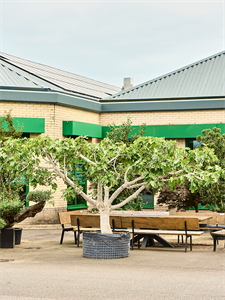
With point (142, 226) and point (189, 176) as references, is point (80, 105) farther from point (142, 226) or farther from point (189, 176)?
point (189, 176)

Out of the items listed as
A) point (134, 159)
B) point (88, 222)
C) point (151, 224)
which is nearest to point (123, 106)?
point (88, 222)

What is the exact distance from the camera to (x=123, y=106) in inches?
787

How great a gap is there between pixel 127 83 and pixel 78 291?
2848 centimetres

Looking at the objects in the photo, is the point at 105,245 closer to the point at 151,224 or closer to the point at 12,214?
the point at 151,224

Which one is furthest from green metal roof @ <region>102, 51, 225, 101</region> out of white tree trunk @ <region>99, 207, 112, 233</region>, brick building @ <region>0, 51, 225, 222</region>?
white tree trunk @ <region>99, 207, 112, 233</region>

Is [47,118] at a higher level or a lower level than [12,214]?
higher

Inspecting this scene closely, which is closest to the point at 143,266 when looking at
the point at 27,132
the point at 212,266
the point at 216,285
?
the point at 212,266

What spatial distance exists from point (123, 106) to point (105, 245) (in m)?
11.1

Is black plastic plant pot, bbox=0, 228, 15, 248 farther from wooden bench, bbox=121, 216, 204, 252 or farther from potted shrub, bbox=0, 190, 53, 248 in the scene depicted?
wooden bench, bbox=121, 216, 204, 252

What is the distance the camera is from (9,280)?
24.9 ft

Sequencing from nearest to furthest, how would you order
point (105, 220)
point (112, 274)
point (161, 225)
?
1. point (112, 274)
2. point (105, 220)
3. point (161, 225)

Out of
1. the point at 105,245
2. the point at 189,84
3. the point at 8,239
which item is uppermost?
the point at 189,84

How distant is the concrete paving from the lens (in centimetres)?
665

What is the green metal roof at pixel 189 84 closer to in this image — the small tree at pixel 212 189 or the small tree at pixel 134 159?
the small tree at pixel 212 189
